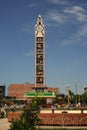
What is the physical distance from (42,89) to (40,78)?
3.22 m

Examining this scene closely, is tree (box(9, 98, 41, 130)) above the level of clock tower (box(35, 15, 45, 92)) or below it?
below

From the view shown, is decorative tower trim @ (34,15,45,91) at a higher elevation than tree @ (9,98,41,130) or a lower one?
higher

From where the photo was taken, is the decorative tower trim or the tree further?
the decorative tower trim

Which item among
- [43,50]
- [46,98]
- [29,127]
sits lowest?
[29,127]

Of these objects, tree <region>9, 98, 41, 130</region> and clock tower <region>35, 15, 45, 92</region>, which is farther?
clock tower <region>35, 15, 45, 92</region>

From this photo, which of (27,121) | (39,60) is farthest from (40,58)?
(27,121)

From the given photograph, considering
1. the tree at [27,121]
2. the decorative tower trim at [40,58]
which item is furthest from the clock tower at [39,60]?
the tree at [27,121]

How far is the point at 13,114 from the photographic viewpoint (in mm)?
34125

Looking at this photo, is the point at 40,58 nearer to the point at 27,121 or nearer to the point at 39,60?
the point at 39,60

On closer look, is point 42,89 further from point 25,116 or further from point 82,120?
point 25,116

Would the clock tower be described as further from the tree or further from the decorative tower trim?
the tree

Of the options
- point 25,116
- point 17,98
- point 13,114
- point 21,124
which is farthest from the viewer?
point 17,98

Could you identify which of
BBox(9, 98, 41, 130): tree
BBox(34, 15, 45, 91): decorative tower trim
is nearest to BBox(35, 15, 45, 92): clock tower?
BBox(34, 15, 45, 91): decorative tower trim

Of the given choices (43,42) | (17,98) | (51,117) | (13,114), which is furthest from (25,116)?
(17,98)
